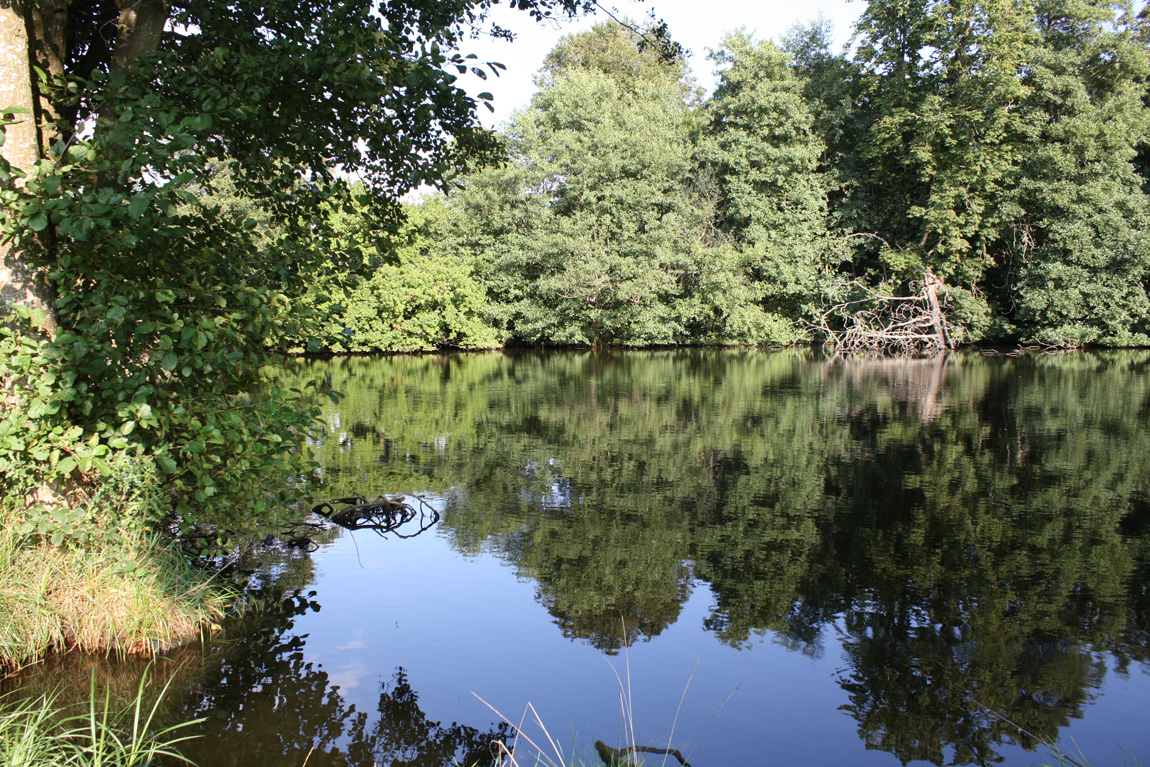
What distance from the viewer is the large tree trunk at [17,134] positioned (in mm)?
4734

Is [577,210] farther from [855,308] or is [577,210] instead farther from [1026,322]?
[1026,322]

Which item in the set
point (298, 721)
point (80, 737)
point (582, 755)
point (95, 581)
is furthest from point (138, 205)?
point (582, 755)

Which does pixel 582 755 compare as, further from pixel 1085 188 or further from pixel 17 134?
pixel 1085 188

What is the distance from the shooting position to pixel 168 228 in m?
4.95

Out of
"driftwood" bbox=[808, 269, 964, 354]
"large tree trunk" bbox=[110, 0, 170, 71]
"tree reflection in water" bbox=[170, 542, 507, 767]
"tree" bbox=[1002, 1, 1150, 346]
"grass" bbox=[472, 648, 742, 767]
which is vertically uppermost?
"tree" bbox=[1002, 1, 1150, 346]

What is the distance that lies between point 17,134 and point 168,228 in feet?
3.21

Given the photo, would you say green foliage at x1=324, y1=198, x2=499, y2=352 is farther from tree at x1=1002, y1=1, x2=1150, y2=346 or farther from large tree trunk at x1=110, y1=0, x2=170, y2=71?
large tree trunk at x1=110, y1=0, x2=170, y2=71

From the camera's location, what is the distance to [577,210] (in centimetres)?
3228

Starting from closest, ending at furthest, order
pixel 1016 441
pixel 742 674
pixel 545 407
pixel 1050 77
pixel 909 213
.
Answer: pixel 742 674
pixel 1016 441
pixel 545 407
pixel 1050 77
pixel 909 213

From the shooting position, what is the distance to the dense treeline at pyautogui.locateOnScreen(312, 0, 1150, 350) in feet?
93.1

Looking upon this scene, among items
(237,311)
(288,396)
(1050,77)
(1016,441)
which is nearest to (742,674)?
(288,396)

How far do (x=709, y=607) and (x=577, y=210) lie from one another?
2793 cm

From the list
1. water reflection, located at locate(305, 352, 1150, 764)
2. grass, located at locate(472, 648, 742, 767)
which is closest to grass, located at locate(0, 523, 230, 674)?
grass, located at locate(472, 648, 742, 767)

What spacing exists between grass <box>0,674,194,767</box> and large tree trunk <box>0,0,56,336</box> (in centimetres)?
216
